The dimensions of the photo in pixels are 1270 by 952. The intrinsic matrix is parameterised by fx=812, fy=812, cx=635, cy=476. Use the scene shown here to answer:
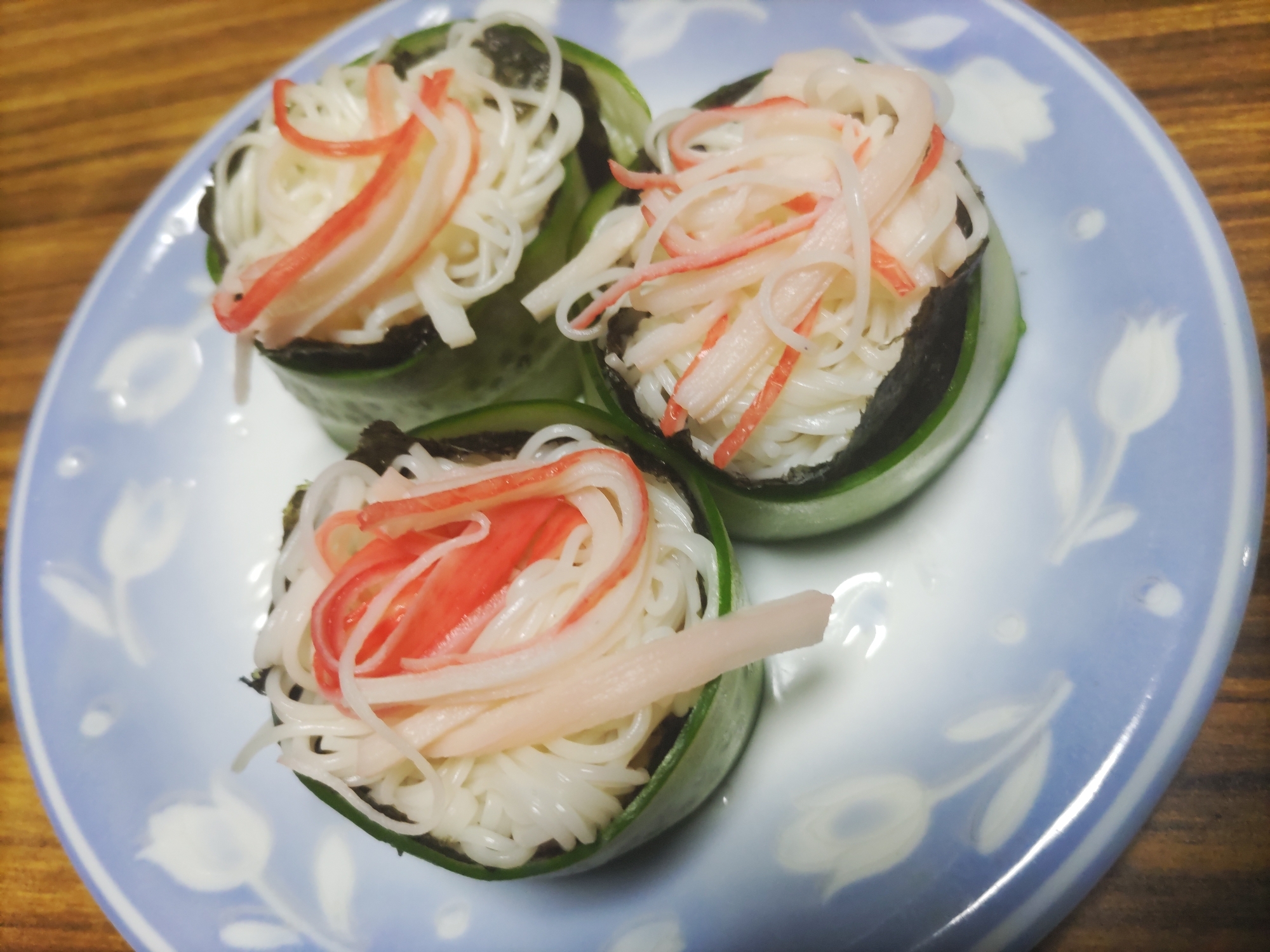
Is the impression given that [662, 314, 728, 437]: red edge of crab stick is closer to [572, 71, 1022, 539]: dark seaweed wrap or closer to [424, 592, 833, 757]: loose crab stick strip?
[572, 71, 1022, 539]: dark seaweed wrap

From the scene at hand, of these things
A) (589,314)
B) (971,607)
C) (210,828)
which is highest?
(589,314)

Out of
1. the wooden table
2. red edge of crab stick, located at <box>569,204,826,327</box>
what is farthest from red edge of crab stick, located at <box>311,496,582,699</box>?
the wooden table

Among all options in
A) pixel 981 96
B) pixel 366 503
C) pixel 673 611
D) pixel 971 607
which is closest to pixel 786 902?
pixel 673 611

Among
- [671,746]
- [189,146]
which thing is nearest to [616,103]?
[671,746]

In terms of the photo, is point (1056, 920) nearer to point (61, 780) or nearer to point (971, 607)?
point (971, 607)

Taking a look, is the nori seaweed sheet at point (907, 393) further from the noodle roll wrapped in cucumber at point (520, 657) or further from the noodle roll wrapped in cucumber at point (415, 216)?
the noodle roll wrapped in cucumber at point (415, 216)

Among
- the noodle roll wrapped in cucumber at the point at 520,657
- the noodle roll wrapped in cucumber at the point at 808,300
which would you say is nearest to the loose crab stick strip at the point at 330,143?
the noodle roll wrapped in cucumber at the point at 808,300

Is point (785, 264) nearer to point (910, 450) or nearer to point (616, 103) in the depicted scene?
point (910, 450)
